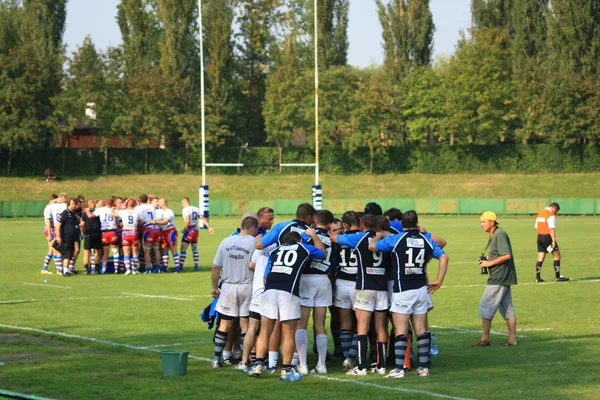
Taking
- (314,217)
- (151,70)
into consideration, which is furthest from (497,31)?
(314,217)

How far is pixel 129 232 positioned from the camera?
934 inches

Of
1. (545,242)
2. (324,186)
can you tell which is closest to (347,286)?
(545,242)

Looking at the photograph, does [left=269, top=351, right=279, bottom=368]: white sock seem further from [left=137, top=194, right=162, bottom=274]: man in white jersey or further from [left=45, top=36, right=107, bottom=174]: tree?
[left=45, top=36, right=107, bottom=174]: tree

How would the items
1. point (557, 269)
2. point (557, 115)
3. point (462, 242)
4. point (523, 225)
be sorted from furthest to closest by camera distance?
point (557, 115)
point (523, 225)
point (462, 242)
point (557, 269)

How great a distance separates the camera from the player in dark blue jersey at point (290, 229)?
36.1 ft

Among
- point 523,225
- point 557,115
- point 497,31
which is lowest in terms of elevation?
point 523,225

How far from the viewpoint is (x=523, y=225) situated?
4734 centimetres

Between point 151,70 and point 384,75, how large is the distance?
65.5ft

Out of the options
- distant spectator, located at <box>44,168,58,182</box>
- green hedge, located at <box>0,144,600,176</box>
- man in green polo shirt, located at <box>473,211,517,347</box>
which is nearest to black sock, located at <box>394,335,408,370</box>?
man in green polo shirt, located at <box>473,211,517,347</box>

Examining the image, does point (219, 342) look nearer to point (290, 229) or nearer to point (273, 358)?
point (273, 358)

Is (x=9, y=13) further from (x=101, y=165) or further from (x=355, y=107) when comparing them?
(x=355, y=107)

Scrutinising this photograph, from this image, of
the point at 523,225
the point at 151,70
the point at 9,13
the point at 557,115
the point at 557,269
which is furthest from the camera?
the point at 9,13

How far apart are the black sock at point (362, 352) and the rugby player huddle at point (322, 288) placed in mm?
12

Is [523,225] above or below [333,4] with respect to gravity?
below
